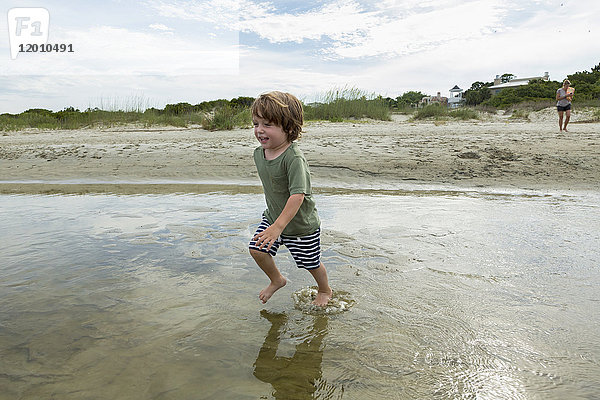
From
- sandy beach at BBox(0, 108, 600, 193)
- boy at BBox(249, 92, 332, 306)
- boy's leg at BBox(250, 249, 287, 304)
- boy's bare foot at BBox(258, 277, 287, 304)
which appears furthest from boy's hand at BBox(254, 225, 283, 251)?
sandy beach at BBox(0, 108, 600, 193)

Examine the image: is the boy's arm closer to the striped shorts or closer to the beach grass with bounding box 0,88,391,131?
the striped shorts

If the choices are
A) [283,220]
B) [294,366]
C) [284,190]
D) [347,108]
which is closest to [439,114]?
[347,108]

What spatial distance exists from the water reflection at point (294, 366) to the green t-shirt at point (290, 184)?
552 millimetres

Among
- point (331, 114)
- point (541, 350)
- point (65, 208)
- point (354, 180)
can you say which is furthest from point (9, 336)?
point (331, 114)

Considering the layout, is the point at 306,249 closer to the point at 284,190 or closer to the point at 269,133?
the point at 284,190

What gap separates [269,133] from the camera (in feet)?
7.74

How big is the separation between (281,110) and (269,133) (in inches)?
5.5

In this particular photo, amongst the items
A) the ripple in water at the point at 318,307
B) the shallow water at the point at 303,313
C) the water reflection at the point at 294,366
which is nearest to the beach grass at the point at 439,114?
the shallow water at the point at 303,313

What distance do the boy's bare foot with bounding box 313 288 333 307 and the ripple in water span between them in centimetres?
2

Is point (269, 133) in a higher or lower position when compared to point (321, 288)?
higher

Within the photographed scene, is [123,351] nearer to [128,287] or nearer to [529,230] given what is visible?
[128,287]

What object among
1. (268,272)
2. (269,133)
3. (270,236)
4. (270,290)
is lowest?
(270,290)

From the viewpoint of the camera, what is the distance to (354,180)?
7.41 m

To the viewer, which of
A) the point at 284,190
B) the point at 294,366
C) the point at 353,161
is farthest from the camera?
the point at 353,161
